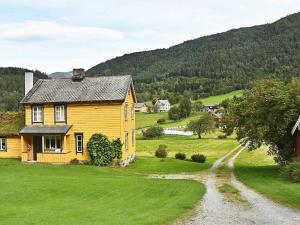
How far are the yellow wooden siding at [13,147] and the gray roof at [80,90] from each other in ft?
14.1

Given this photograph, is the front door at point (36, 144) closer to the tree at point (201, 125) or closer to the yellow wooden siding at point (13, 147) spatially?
the yellow wooden siding at point (13, 147)

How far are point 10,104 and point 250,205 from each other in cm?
15064

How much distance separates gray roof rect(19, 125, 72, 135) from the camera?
44.7 metres

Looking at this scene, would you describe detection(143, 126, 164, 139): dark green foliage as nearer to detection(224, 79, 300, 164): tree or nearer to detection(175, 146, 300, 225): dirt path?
detection(224, 79, 300, 164): tree

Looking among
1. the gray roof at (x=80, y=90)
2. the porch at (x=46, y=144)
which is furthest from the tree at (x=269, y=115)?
the porch at (x=46, y=144)

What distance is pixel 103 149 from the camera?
4503 cm

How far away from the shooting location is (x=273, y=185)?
29703 mm

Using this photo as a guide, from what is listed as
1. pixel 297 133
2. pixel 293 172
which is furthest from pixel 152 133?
pixel 293 172

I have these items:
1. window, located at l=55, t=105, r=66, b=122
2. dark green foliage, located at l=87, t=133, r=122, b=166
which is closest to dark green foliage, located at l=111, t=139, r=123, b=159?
dark green foliage, located at l=87, t=133, r=122, b=166

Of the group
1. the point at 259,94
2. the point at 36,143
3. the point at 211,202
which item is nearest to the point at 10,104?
the point at 36,143

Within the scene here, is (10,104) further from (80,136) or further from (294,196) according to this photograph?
(294,196)

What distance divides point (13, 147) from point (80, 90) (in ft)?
30.9

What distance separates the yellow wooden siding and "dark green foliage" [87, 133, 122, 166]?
832 centimetres

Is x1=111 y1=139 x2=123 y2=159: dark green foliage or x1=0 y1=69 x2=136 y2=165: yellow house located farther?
x1=0 y1=69 x2=136 y2=165: yellow house
